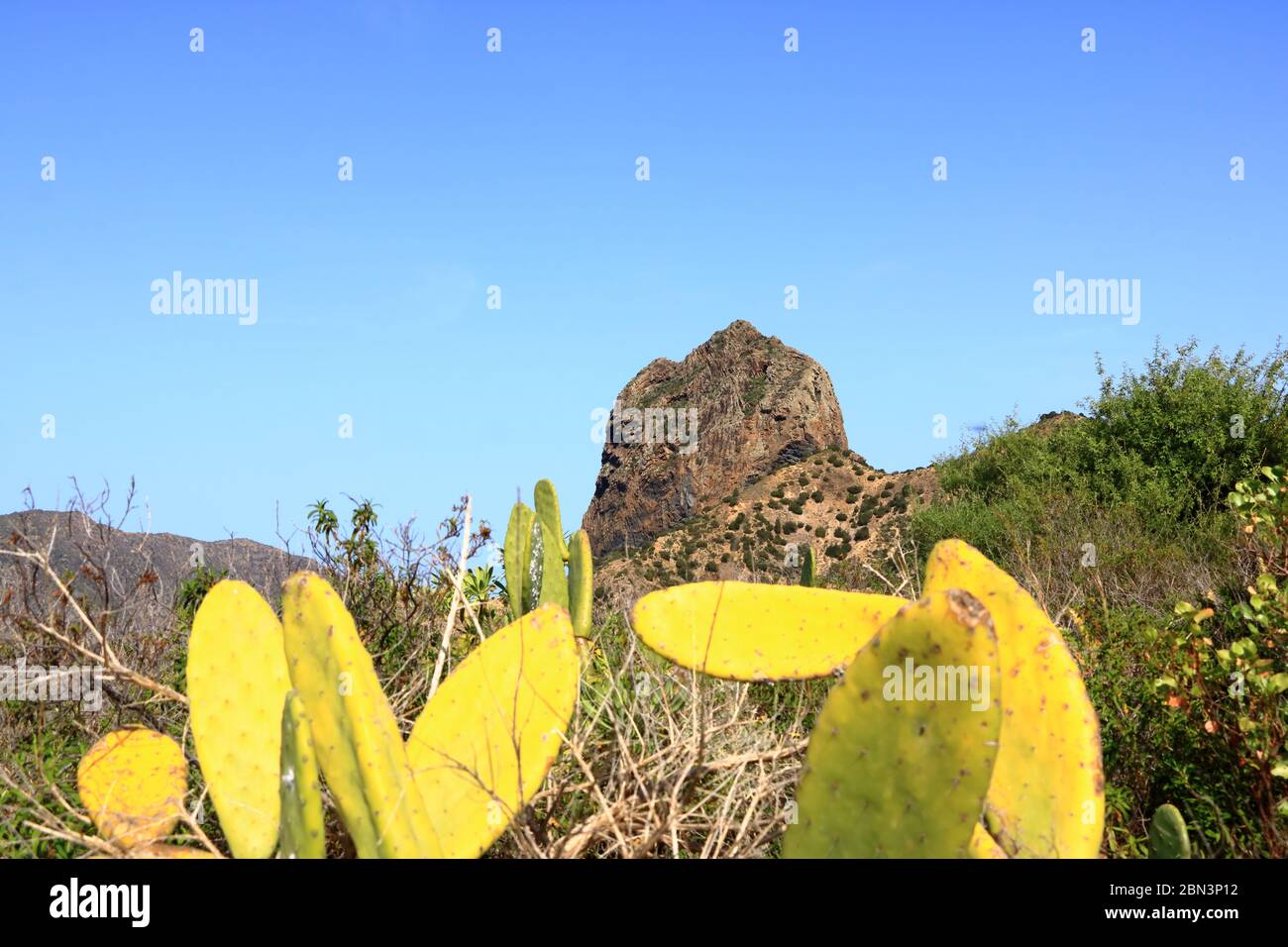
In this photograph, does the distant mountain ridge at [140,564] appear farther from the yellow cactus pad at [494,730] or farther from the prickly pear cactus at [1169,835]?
the prickly pear cactus at [1169,835]

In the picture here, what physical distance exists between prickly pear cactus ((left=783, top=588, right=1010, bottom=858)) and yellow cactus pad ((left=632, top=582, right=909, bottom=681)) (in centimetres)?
73

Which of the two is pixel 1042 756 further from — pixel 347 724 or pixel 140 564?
pixel 140 564

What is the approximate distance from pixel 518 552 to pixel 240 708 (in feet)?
6.80

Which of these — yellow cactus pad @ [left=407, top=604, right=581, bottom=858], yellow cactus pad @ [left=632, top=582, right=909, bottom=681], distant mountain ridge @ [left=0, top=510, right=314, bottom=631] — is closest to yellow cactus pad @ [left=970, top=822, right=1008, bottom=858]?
yellow cactus pad @ [left=632, top=582, right=909, bottom=681]

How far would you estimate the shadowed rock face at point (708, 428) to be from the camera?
5312 centimetres

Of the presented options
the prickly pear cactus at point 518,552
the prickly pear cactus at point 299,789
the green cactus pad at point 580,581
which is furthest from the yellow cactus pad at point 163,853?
the prickly pear cactus at point 518,552

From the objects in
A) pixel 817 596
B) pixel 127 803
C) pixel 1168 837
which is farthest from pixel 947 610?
pixel 127 803

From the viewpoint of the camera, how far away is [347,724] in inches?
87.9

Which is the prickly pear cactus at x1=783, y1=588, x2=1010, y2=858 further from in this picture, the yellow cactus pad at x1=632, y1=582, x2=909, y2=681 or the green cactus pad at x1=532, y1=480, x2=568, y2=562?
the green cactus pad at x1=532, y1=480, x2=568, y2=562

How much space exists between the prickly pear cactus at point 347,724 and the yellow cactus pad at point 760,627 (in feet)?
2.87

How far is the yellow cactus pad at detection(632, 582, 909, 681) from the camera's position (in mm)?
2887
